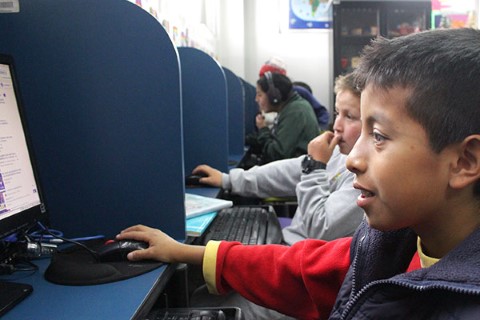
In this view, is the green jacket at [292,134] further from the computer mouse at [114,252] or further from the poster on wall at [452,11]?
the poster on wall at [452,11]

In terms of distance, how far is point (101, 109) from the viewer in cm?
97

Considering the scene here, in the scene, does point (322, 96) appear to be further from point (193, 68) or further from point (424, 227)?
point (424, 227)

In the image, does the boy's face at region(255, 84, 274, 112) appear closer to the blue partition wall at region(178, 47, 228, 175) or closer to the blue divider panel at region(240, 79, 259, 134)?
the blue divider panel at region(240, 79, 259, 134)

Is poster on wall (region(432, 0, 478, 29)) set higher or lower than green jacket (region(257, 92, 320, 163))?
higher

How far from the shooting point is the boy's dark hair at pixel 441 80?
0.55 metres

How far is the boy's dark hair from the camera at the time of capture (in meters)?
0.55

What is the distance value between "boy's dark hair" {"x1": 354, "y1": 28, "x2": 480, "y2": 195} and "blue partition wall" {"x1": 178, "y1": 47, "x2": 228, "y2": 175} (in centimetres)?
118

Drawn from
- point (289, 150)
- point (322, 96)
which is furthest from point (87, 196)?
point (322, 96)

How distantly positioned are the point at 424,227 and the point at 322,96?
4484 millimetres

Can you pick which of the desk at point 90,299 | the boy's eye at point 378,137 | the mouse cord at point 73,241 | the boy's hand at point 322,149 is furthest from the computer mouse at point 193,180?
the boy's eye at point 378,137

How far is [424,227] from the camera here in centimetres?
65

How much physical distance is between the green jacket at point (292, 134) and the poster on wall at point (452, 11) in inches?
121

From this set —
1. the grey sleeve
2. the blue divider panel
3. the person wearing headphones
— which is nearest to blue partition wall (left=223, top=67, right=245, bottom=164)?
the person wearing headphones

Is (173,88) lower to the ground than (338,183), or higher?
higher
